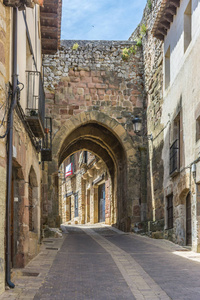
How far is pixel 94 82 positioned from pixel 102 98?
682 mm

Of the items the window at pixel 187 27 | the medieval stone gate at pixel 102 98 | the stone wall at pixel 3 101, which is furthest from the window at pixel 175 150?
the stone wall at pixel 3 101

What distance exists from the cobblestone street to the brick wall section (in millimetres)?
7792

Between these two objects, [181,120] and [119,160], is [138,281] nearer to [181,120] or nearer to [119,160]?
[181,120]

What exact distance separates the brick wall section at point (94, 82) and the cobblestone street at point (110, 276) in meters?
7.79

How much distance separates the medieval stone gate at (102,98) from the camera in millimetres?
16609

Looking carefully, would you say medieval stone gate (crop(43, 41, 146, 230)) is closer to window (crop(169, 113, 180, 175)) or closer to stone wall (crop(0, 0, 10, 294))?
window (crop(169, 113, 180, 175))

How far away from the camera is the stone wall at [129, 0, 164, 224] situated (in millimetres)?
14367

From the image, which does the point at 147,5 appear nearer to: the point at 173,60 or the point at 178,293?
the point at 173,60

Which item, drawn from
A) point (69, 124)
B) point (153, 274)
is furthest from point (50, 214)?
point (153, 274)

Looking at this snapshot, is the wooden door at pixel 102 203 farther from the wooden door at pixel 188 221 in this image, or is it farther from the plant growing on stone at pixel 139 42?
the wooden door at pixel 188 221

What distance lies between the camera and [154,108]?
50.5ft

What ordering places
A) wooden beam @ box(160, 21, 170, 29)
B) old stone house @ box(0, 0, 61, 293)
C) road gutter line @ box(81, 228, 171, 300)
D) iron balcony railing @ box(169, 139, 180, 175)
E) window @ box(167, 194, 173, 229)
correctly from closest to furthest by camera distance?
road gutter line @ box(81, 228, 171, 300) < old stone house @ box(0, 0, 61, 293) < iron balcony railing @ box(169, 139, 180, 175) < window @ box(167, 194, 173, 229) < wooden beam @ box(160, 21, 170, 29)

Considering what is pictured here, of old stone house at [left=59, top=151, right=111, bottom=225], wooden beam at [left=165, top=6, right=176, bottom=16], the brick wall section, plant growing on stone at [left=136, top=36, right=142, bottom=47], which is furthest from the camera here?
old stone house at [left=59, top=151, right=111, bottom=225]

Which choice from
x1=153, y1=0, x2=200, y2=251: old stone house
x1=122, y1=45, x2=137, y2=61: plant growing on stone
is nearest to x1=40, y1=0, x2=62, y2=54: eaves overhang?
x1=153, y1=0, x2=200, y2=251: old stone house
